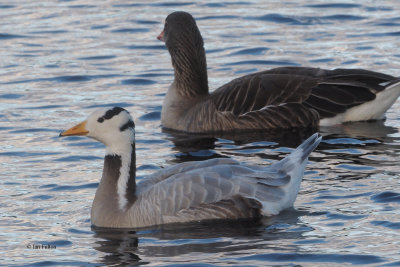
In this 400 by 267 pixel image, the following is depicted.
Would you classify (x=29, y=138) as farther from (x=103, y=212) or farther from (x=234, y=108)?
(x=103, y=212)

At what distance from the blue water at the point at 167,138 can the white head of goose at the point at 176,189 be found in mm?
153

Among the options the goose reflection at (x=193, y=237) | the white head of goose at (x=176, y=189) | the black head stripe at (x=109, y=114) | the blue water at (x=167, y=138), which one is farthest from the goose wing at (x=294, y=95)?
the black head stripe at (x=109, y=114)

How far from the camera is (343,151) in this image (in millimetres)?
12555

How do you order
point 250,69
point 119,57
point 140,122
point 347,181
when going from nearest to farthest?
point 347,181 → point 140,122 → point 250,69 → point 119,57

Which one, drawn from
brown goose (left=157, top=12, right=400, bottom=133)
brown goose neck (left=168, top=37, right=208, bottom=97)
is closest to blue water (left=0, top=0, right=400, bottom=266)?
brown goose (left=157, top=12, right=400, bottom=133)

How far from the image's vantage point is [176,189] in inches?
385

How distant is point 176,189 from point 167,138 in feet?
13.7

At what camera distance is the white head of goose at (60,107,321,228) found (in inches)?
385

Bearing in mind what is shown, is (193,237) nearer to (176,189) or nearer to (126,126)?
(176,189)

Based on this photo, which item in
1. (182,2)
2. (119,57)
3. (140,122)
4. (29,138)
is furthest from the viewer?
(182,2)

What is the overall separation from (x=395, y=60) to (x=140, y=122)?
221 inches

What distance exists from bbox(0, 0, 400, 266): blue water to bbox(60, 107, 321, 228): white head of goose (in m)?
0.15

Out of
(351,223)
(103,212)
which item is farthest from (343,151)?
(103,212)

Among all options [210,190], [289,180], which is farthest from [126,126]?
[289,180]
